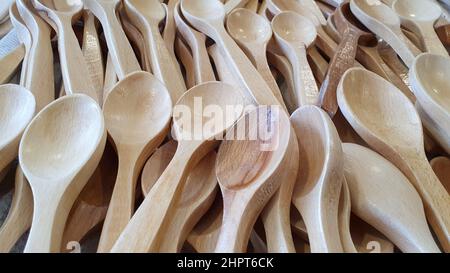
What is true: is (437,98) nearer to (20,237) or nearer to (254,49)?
(254,49)

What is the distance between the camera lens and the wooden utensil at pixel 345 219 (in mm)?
300

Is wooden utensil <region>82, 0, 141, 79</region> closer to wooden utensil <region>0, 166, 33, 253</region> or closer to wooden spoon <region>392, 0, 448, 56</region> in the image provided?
wooden utensil <region>0, 166, 33, 253</region>

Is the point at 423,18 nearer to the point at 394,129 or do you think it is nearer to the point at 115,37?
the point at 394,129

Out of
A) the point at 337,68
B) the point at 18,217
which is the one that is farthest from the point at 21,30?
the point at 337,68

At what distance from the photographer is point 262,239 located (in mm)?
340

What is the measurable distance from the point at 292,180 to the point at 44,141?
255mm

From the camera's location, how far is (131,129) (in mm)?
387

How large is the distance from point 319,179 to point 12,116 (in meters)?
0.33

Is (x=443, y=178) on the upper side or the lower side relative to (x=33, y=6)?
lower

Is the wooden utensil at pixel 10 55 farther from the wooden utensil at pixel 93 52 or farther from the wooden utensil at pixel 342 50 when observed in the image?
the wooden utensil at pixel 342 50

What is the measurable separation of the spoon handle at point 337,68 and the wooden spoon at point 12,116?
0.34m

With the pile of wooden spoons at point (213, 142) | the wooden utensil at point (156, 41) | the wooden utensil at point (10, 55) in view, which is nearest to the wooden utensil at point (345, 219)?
the pile of wooden spoons at point (213, 142)

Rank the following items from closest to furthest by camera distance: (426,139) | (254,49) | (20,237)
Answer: (20,237), (426,139), (254,49)

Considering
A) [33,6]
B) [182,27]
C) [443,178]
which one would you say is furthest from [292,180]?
[33,6]
